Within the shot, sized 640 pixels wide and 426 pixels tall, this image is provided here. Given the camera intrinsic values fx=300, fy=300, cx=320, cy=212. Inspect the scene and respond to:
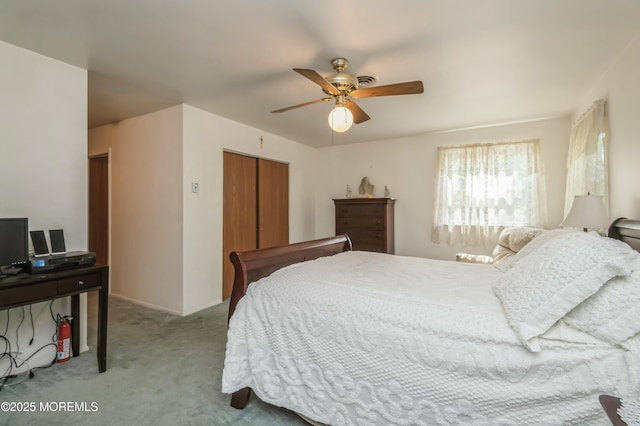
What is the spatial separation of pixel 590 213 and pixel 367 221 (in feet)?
8.84

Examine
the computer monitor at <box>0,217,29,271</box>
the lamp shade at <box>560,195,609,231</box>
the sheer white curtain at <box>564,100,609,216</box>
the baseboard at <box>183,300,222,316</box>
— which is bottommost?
the baseboard at <box>183,300,222,316</box>

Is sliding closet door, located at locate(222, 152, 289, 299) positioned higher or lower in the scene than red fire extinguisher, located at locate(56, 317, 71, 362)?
higher

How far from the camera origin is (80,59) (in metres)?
2.31

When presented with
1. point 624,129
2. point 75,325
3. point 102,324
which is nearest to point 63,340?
point 75,325

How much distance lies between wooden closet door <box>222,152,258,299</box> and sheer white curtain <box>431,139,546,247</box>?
2737 millimetres

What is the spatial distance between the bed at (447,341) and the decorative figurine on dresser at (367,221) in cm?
264

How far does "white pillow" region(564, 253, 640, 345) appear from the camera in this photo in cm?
107

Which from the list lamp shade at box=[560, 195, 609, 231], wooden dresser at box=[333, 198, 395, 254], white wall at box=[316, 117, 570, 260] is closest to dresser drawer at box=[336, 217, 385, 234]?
wooden dresser at box=[333, 198, 395, 254]

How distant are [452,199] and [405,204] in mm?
715

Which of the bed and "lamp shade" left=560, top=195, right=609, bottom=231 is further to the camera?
"lamp shade" left=560, top=195, right=609, bottom=231

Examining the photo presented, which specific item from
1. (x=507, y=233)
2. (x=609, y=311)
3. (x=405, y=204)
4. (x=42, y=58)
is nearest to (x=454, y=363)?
(x=609, y=311)

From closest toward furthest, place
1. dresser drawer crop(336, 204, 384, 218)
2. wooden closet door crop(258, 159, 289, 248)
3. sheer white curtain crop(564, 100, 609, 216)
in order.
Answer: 1. sheer white curtain crop(564, 100, 609, 216)
2. wooden closet door crop(258, 159, 289, 248)
3. dresser drawer crop(336, 204, 384, 218)

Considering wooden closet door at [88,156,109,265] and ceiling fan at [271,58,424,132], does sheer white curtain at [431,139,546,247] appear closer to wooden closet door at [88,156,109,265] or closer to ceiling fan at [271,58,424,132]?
ceiling fan at [271,58,424,132]

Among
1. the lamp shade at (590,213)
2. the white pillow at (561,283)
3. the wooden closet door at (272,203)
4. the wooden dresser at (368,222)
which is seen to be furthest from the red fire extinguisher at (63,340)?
the lamp shade at (590,213)
